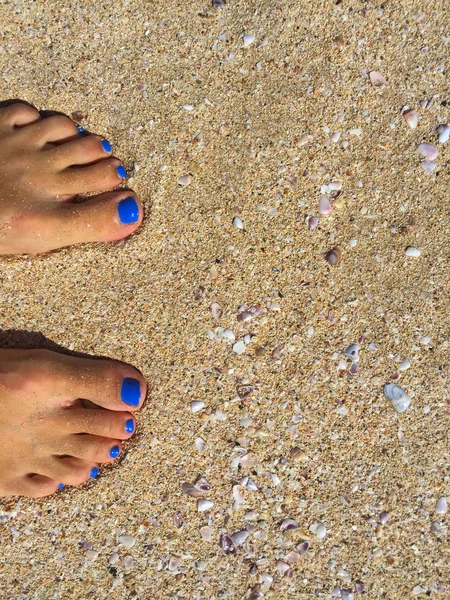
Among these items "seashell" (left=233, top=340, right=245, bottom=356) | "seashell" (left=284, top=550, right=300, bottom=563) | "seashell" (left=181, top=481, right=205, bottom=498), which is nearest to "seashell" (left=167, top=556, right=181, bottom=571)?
"seashell" (left=181, top=481, right=205, bottom=498)

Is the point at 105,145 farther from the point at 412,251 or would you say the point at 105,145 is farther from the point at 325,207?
the point at 412,251

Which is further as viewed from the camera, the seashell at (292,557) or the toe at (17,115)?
the toe at (17,115)

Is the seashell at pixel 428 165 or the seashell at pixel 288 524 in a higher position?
the seashell at pixel 428 165

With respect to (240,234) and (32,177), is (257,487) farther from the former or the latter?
(32,177)

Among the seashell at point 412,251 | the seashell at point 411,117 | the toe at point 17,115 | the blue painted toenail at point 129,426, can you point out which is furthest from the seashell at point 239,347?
the toe at point 17,115

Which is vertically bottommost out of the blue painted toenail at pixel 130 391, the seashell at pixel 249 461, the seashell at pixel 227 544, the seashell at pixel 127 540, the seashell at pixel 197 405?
the seashell at pixel 227 544

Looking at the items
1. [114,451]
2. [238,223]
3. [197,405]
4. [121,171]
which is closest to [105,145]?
[121,171]

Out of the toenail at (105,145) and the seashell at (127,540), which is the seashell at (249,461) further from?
the toenail at (105,145)
